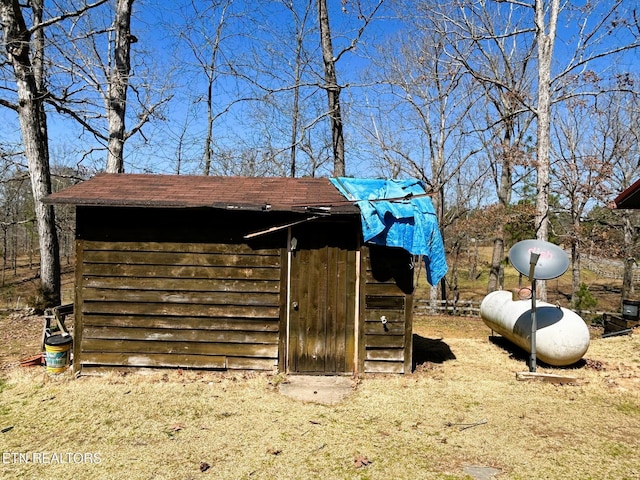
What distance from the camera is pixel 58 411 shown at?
545cm

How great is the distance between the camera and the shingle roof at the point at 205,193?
6.46m

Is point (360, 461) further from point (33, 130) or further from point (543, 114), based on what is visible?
point (543, 114)

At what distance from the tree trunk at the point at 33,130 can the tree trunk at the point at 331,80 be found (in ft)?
27.4

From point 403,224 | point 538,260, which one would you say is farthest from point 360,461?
point 538,260

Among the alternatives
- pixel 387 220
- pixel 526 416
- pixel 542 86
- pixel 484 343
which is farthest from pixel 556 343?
pixel 542 86

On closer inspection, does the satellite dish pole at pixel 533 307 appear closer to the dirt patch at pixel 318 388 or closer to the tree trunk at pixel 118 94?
the dirt patch at pixel 318 388

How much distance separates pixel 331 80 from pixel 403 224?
8880 millimetres

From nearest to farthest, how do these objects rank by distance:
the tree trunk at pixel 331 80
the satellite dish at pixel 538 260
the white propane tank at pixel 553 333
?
the satellite dish at pixel 538 260 → the white propane tank at pixel 553 333 → the tree trunk at pixel 331 80

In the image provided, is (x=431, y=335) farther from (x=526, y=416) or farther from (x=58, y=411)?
(x=58, y=411)

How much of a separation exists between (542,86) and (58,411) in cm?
1542

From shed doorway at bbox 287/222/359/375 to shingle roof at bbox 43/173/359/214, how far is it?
496 mm

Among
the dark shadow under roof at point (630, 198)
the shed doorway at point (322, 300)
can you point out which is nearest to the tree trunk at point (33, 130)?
the shed doorway at point (322, 300)

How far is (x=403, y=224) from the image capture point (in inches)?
260

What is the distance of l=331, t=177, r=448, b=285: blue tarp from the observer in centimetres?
645
